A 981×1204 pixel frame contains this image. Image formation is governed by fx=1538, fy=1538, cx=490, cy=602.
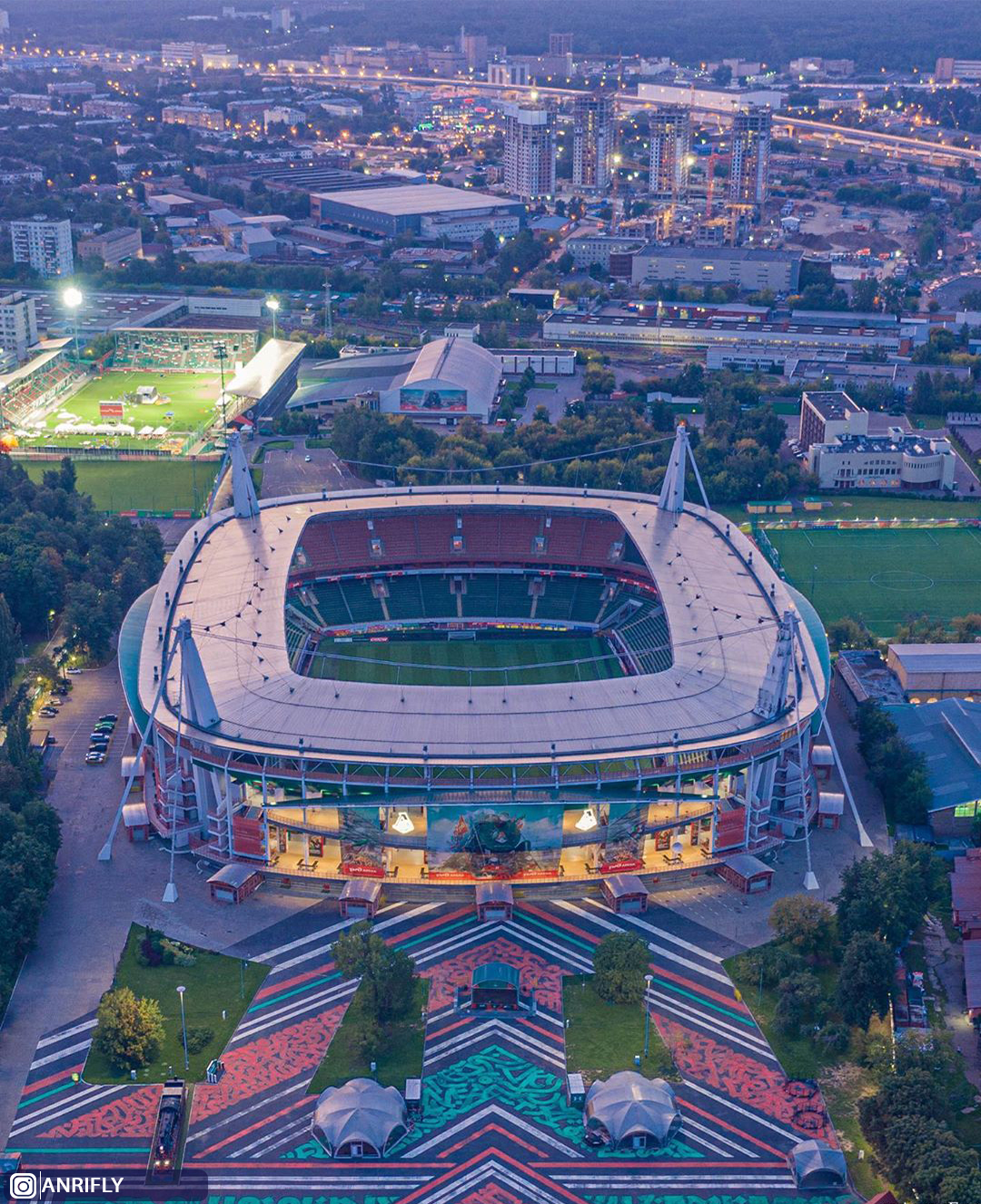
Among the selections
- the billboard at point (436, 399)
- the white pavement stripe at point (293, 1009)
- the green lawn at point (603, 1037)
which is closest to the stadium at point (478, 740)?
the white pavement stripe at point (293, 1009)

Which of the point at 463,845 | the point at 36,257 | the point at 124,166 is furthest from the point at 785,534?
the point at 124,166

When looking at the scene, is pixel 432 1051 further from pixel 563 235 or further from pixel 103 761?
pixel 563 235

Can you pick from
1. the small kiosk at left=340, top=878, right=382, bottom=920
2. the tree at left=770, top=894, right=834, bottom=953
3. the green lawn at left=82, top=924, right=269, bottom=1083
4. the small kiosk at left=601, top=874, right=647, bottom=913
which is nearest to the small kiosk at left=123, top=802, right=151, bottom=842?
the green lawn at left=82, top=924, right=269, bottom=1083

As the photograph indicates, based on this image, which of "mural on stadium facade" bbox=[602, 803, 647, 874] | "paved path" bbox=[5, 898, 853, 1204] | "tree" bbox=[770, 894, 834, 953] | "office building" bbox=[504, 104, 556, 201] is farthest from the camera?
"office building" bbox=[504, 104, 556, 201]

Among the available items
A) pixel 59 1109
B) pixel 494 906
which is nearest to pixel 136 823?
pixel 494 906

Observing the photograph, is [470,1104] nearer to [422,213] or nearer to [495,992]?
[495,992]

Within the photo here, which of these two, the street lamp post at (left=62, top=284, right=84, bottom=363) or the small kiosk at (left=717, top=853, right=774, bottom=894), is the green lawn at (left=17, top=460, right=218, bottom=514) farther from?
the small kiosk at (left=717, top=853, right=774, bottom=894)
